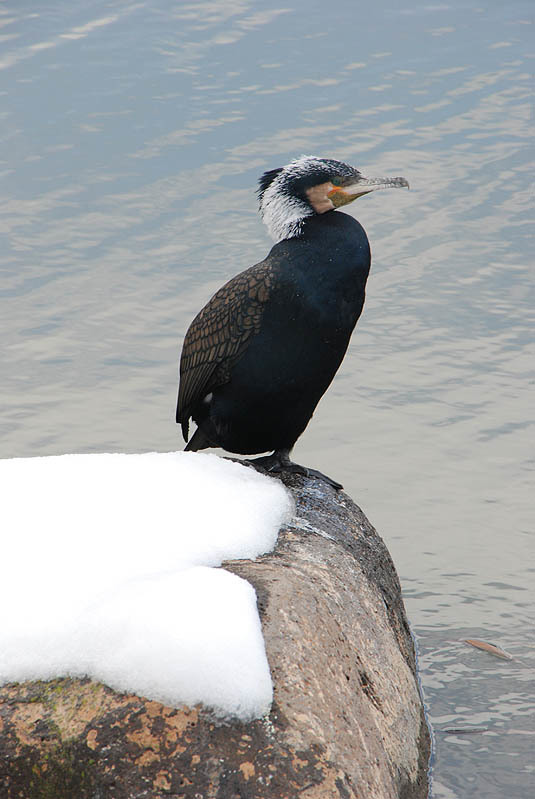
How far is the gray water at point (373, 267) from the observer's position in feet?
16.3

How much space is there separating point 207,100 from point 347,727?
8564mm

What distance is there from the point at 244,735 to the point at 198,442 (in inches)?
75.2

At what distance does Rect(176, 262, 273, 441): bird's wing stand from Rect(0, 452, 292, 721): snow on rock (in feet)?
2.21

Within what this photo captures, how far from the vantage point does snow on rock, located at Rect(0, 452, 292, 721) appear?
231 centimetres

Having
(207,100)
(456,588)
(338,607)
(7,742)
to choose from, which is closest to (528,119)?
(207,100)

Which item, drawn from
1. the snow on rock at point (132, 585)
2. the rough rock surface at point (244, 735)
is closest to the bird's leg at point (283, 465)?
the snow on rock at point (132, 585)

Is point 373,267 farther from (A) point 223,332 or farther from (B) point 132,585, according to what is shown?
(B) point 132,585

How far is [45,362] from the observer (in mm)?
6891

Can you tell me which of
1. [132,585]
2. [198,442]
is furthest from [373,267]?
[132,585]

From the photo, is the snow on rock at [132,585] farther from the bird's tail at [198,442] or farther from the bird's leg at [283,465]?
the bird's tail at [198,442]

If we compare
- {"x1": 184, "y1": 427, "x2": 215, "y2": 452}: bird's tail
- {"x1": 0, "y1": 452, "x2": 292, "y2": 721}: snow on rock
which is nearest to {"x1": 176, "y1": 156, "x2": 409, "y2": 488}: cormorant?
{"x1": 184, "y1": 427, "x2": 215, "y2": 452}: bird's tail

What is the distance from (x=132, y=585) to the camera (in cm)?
250

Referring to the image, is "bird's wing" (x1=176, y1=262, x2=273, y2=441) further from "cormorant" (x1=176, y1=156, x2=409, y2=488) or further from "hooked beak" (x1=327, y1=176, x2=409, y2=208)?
"hooked beak" (x1=327, y1=176, x2=409, y2=208)

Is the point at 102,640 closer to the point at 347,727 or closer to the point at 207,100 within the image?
the point at 347,727
